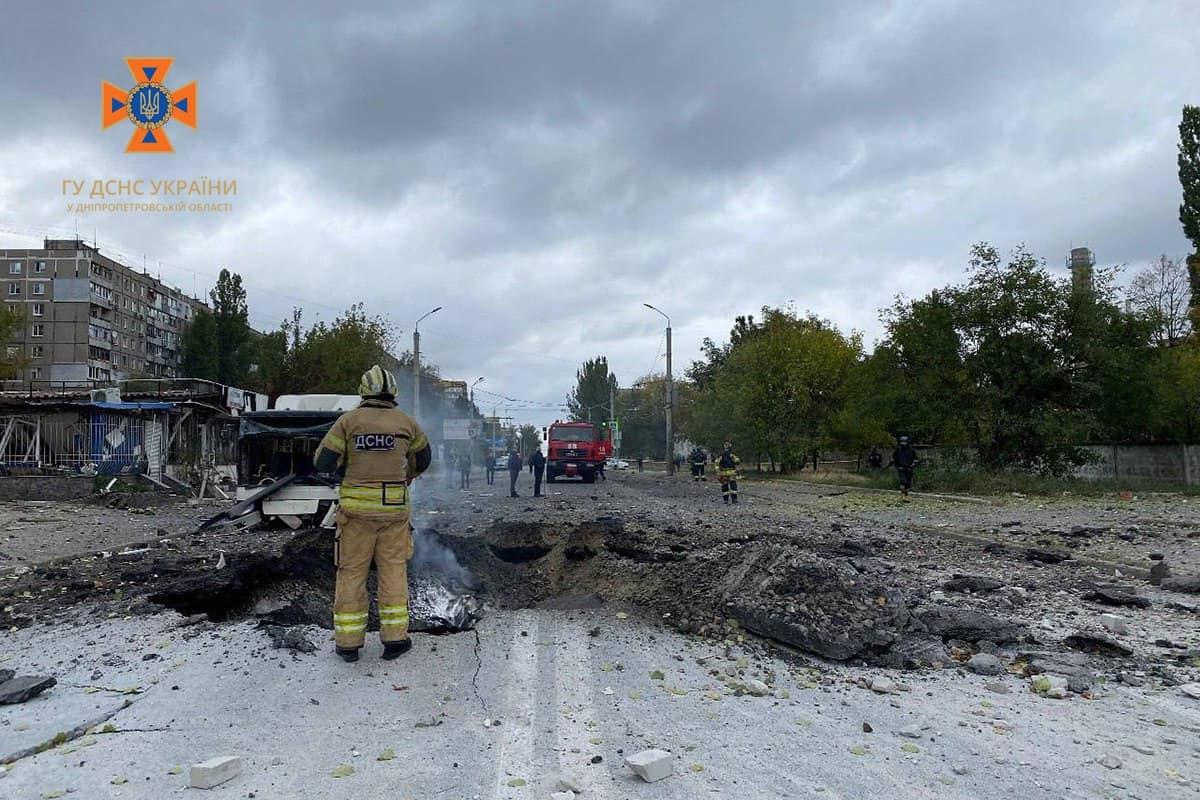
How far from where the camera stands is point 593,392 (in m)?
112

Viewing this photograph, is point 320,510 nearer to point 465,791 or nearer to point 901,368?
point 465,791

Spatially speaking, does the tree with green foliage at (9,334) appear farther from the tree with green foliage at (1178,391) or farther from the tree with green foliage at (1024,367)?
the tree with green foliage at (1178,391)

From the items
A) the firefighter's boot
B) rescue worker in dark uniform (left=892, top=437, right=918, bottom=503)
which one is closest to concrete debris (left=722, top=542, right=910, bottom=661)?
the firefighter's boot

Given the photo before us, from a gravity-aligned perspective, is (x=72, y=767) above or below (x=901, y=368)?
below

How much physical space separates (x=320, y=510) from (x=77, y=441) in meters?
14.8

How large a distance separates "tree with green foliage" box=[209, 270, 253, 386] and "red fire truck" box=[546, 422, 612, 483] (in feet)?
A: 116

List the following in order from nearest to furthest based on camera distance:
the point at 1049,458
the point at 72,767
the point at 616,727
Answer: the point at 72,767 → the point at 616,727 → the point at 1049,458

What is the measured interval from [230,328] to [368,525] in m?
63.6

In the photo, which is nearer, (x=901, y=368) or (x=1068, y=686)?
(x=1068, y=686)

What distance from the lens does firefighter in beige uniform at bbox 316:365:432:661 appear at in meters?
5.34

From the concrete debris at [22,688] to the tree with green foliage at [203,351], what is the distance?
62099mm

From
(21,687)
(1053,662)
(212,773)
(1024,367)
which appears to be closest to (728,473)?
(1024,367)

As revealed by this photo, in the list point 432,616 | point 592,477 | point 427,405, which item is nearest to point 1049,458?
point 592,477

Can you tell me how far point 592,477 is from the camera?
3775 cm
